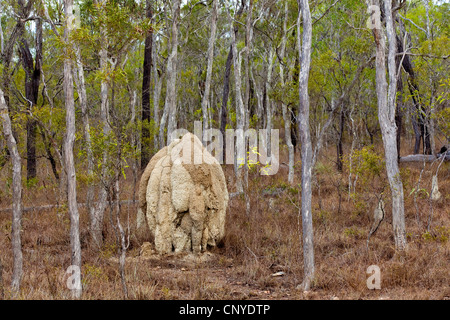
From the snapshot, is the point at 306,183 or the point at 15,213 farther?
the point at 306,183

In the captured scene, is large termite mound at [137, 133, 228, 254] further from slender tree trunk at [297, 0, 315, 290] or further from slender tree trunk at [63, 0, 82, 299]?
slender tree trunk at [297, 0, 315, 290]

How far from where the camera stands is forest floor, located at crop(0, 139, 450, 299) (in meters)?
6.24

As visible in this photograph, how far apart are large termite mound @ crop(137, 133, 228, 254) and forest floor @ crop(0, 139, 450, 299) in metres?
0.33

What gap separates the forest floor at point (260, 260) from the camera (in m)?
6.24

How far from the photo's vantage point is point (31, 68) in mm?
13781

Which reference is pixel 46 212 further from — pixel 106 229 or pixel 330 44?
pixel 330 44

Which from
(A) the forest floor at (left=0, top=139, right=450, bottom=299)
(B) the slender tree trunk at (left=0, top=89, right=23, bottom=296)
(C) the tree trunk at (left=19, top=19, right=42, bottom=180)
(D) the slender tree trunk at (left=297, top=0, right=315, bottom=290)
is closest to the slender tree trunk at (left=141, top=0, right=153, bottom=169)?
(C) the tree trunk at (left=19, top=19, right=42, bottom=180)

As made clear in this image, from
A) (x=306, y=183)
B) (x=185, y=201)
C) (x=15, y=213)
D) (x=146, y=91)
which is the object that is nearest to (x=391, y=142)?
(x=306, y=183)

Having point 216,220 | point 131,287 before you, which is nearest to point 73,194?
point 131,287

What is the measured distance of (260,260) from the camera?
816cm

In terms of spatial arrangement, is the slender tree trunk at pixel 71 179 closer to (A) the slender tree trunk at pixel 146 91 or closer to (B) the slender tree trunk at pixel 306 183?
(B) the slender tree trunk at pixel 306 183

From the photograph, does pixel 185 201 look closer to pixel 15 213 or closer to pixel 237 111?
pixel 15 213

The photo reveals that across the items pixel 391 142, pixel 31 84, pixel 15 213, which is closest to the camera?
pixel 15 213

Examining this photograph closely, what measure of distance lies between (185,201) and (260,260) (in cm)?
181
